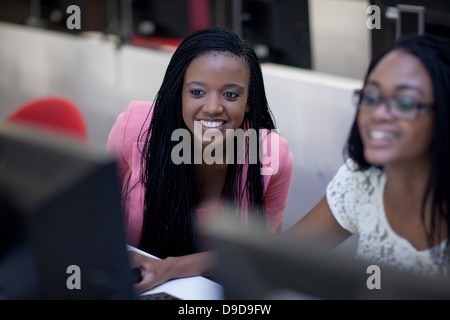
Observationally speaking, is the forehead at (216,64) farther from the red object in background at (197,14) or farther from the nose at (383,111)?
the red object in background at (197,14)

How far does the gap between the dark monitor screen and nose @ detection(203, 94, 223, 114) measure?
0.67 meters

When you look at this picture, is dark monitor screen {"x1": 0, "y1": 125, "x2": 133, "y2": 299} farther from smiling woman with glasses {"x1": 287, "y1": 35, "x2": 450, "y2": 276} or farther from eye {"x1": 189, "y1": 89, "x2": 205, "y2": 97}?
eye {"x1": 189, "y1": 89, "x2": 205, "y2": 97}

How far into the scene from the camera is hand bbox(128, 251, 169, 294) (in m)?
1.48

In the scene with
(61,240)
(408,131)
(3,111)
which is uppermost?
(3,111)

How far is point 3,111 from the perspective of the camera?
4.33 m

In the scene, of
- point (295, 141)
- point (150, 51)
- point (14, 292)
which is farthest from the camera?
point (150, 51)

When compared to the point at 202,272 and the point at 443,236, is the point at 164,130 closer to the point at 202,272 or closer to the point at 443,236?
the point at 202,272

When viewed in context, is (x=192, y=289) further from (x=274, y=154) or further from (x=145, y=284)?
(x=274, y=154)

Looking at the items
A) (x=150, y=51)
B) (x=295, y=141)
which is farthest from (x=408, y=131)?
(x=150, y=51)

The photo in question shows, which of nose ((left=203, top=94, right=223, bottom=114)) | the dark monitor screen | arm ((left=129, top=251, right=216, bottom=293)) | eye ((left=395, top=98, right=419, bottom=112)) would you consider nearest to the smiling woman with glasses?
eye ((left=395, top=98, right=419, bottom=112))

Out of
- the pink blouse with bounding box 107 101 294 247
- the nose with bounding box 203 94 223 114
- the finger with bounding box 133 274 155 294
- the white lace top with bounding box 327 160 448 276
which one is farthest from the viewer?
the pink blouse with bounding box 107 101 294 247

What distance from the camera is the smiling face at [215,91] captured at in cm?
165

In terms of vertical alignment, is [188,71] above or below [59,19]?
below
